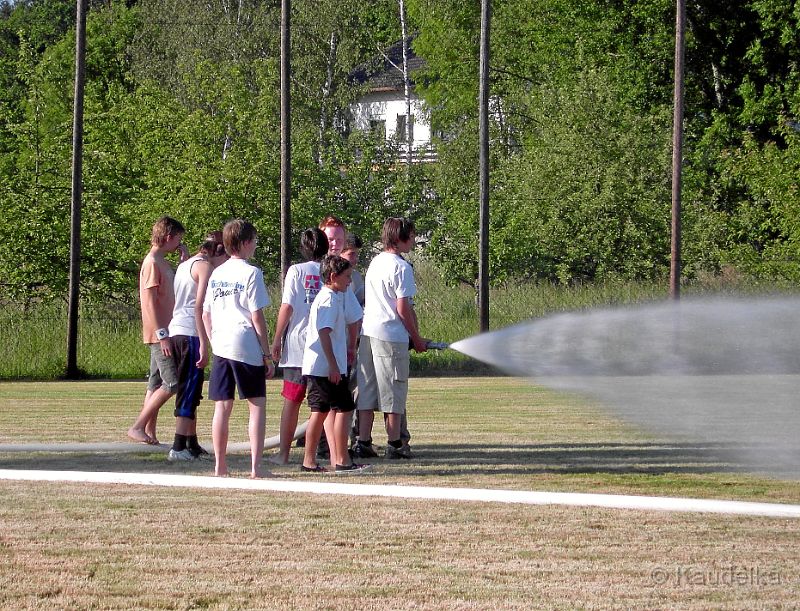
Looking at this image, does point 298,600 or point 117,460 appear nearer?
point 298,600

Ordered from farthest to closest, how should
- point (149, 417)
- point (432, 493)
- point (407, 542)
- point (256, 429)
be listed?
point (149, 417) < point (256, 429) < point (432, 493) < point (407, 542)

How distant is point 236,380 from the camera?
8547 mm

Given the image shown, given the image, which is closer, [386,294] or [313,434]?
[313,434]

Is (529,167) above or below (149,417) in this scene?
above

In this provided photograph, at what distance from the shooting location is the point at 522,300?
97.7 feet

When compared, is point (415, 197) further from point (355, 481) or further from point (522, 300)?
point (355, 481)

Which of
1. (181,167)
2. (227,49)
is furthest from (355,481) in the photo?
(227,49)

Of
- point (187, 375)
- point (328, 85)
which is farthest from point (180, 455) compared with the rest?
point (328, 85)

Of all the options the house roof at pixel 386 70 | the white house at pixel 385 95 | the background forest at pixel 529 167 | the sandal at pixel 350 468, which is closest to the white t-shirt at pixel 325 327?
the sandal at pixel 350 468

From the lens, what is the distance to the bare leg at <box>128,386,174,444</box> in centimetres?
1016

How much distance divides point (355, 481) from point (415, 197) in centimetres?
A: 2579

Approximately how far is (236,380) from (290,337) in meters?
0.83

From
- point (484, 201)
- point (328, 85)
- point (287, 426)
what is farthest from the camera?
point (328, 85)

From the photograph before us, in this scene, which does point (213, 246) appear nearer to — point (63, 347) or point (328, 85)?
point (63, 347)
